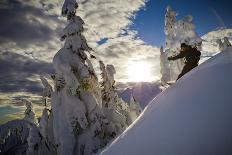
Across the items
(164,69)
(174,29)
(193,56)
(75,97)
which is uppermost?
(174,29)

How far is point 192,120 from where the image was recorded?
404 cm

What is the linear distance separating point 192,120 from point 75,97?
14793 mm

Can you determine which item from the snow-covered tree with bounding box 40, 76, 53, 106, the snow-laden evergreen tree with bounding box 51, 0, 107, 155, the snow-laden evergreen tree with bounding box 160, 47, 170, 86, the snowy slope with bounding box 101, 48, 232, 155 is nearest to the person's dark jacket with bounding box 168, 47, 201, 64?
the snowy slope with bounding box 101, 48, 232, 155

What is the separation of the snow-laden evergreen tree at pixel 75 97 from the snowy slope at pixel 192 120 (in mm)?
12820

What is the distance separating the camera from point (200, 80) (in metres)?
4.88

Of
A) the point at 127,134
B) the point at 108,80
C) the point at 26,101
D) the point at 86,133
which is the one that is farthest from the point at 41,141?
the point at 127,134

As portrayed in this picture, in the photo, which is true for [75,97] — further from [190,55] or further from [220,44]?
[220,44]

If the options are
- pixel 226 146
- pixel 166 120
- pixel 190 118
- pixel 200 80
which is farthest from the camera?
pixel 200 80

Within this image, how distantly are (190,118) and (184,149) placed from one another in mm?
610

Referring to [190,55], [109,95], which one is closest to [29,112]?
[109,95]

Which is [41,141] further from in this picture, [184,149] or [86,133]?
[184,149]

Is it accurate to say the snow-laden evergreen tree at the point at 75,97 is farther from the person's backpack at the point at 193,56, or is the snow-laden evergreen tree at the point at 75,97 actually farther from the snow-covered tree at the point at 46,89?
the person's backpack at the point at 193,56

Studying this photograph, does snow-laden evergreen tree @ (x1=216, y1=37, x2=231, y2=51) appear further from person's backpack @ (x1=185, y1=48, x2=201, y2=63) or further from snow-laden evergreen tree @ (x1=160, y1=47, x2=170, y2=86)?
person's backpack @ (x1=185, y1=48, x2=201, y2=63)

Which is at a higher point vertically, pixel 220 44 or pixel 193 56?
pixel 220 44
